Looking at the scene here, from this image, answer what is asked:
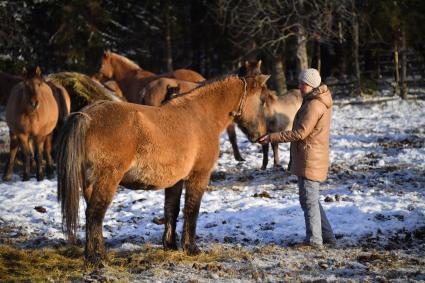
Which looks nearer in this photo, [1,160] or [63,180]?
[63,180]

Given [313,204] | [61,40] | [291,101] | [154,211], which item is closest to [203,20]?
[61,40]

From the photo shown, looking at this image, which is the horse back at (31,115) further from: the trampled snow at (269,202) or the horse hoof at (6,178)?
the trampled snow at (269,202)

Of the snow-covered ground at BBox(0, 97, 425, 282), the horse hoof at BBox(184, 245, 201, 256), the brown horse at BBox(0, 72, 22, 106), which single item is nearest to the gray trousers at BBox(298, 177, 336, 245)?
the snow-covered ground at BBox(0, 97, 425, 282)

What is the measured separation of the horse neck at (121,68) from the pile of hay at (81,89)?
1.02 m

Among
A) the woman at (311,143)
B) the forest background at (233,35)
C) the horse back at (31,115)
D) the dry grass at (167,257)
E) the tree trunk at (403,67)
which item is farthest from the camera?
the forest background at (233,35)

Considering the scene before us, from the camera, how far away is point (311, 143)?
602 centimetres

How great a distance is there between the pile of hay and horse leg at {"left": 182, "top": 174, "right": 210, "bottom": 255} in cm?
776

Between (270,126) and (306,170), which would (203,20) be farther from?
(306,170)

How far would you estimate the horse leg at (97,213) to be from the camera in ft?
16.4

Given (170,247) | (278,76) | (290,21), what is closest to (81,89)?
(170,247)

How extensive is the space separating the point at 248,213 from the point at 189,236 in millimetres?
1668

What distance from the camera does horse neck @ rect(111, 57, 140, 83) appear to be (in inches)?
570

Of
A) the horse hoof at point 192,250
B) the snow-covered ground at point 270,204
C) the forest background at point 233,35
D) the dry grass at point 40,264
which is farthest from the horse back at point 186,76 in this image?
the horse hoof at point 192,250

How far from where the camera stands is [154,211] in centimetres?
786
